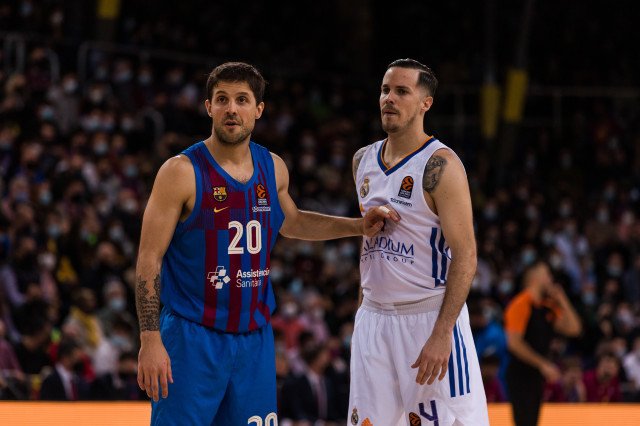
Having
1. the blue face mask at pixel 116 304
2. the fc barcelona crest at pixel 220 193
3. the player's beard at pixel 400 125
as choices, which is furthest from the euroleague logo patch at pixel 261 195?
the blue face mask at pixel 116 304

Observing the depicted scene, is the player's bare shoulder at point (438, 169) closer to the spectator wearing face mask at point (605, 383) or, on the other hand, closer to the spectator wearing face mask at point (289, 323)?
the spectator wearing face mask at point (289, 323)

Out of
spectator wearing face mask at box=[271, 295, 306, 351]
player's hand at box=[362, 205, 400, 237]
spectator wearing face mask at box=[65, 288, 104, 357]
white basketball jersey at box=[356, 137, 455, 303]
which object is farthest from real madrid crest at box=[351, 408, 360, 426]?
spectator wearing face mask at box=[271, 295, 306, 351]

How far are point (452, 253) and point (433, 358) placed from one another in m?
0.52

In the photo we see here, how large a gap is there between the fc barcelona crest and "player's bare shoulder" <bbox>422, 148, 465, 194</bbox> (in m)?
1.00

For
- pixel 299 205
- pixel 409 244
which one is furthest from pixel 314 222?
pixel 299 205

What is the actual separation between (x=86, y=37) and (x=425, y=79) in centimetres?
1234

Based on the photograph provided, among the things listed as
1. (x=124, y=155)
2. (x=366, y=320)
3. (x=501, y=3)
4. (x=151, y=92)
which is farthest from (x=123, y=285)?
(x=501, y=3)

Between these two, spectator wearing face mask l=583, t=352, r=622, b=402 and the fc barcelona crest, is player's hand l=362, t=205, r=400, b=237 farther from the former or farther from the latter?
spectator wearing face mask l=583, t=352, r=622, b=402

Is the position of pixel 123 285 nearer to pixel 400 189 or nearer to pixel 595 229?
pixel 400 189

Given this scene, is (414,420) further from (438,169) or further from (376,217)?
(438,169)

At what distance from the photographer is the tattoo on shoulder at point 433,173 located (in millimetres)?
4586

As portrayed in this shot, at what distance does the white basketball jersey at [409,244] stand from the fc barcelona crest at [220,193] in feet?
2.77

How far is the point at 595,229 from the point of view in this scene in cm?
1680

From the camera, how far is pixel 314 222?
5.15 meters
